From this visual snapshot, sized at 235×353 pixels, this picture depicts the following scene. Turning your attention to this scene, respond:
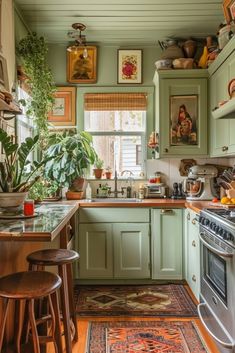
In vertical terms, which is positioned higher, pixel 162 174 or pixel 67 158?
pixel 67 158

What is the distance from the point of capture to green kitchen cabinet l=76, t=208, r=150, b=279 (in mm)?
3357

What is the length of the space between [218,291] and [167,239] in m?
1.30

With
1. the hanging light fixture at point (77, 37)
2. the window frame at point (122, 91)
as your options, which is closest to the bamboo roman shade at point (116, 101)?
the window frame at point (122, 91)

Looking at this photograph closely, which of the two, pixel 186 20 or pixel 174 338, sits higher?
pixel 186 20

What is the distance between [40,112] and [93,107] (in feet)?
2.83

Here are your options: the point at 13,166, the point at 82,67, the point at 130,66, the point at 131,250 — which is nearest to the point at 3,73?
the point at 13,166

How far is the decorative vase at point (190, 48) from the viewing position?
364 cm

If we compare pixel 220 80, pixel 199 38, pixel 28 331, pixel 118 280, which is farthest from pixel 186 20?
pixel 28 331

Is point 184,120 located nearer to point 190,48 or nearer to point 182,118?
point 182,118

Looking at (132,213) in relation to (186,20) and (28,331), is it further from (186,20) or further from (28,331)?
(186,20)

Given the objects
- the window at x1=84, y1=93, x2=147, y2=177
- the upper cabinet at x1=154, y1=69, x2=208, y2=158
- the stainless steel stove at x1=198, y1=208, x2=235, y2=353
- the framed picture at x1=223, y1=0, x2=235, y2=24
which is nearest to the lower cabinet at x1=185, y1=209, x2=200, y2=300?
the stainless steel stove at x1=198, y1=208, x2=235, y2=353

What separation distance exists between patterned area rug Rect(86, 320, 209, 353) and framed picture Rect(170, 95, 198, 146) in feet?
5.93

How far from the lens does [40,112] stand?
3229 mm

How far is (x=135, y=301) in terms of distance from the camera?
300 cm
